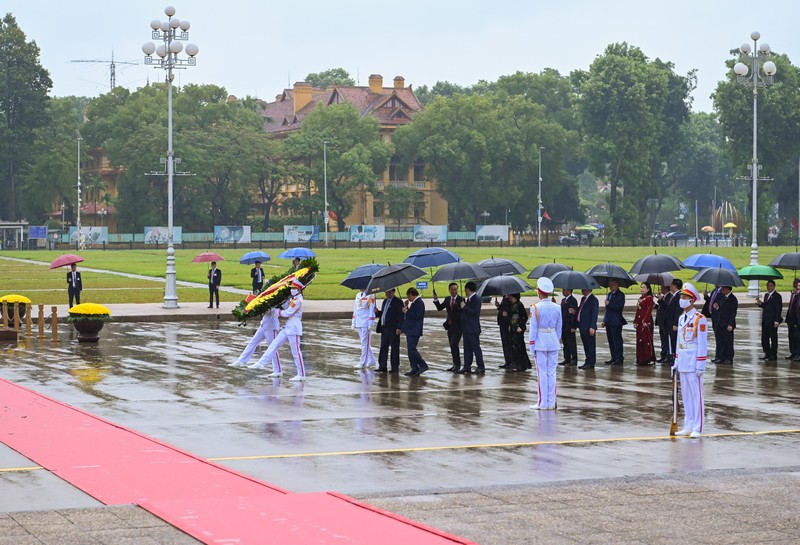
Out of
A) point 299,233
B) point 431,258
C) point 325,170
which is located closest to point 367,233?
point 299,233

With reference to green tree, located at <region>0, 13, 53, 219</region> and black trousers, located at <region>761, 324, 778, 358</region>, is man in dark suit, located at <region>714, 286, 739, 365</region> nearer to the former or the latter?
black trousers, located at <region>761, 324, 778, 358</region>

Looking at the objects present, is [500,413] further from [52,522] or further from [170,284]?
[170,284]

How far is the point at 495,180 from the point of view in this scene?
395 feet

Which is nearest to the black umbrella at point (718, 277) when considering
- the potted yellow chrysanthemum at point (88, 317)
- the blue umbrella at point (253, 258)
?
the potted yellow chrysanthemum at point (88, 317)

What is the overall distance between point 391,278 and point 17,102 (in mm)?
101728

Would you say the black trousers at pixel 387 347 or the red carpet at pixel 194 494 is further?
the black trousers at pixel 387 347

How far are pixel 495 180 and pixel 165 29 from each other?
272 feet

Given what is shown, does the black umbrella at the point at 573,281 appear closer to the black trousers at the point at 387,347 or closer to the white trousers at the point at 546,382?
the black trousers at the point at 387,347

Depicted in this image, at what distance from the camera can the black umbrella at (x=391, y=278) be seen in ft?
71.1

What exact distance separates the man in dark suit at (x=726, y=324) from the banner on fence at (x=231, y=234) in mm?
88410

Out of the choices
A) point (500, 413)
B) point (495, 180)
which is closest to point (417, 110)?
point (495, 180)

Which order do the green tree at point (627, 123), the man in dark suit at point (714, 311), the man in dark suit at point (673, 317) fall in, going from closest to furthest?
1. the man in dark suit at point (673, 317)
2. the man in dark suit at point (714, 311)
3. the green tree at point (627, 123)

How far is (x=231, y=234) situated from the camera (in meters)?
111

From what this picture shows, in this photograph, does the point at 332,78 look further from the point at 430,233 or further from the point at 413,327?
the point at 413,327
